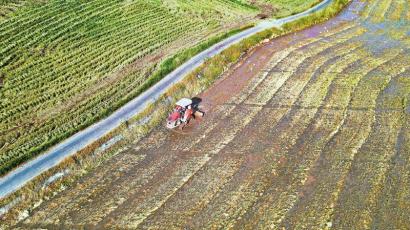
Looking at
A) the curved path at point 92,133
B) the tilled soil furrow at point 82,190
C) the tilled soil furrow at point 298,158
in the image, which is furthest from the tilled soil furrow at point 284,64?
the tilled soil furrow at point 82,190

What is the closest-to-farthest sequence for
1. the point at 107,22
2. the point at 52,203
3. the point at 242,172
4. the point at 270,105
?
the point at 52,203, the point at 242,172, the point at 270,105, the point at 107,22

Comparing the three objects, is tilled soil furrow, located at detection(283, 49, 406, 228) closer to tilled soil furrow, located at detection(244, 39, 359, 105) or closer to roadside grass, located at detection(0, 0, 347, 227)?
tilled soil furrow, located at detection(244, 39, 359, 105)

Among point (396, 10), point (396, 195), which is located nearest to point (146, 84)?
point (396, 195)

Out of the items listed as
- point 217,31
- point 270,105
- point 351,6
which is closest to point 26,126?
point 270,105

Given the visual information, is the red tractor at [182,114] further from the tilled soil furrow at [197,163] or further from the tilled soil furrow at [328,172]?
the tilled soil furrow at [328,172]

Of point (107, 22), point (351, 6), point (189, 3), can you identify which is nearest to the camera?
point (107, 22)

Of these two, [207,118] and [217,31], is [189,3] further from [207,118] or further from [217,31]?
[207,118]
